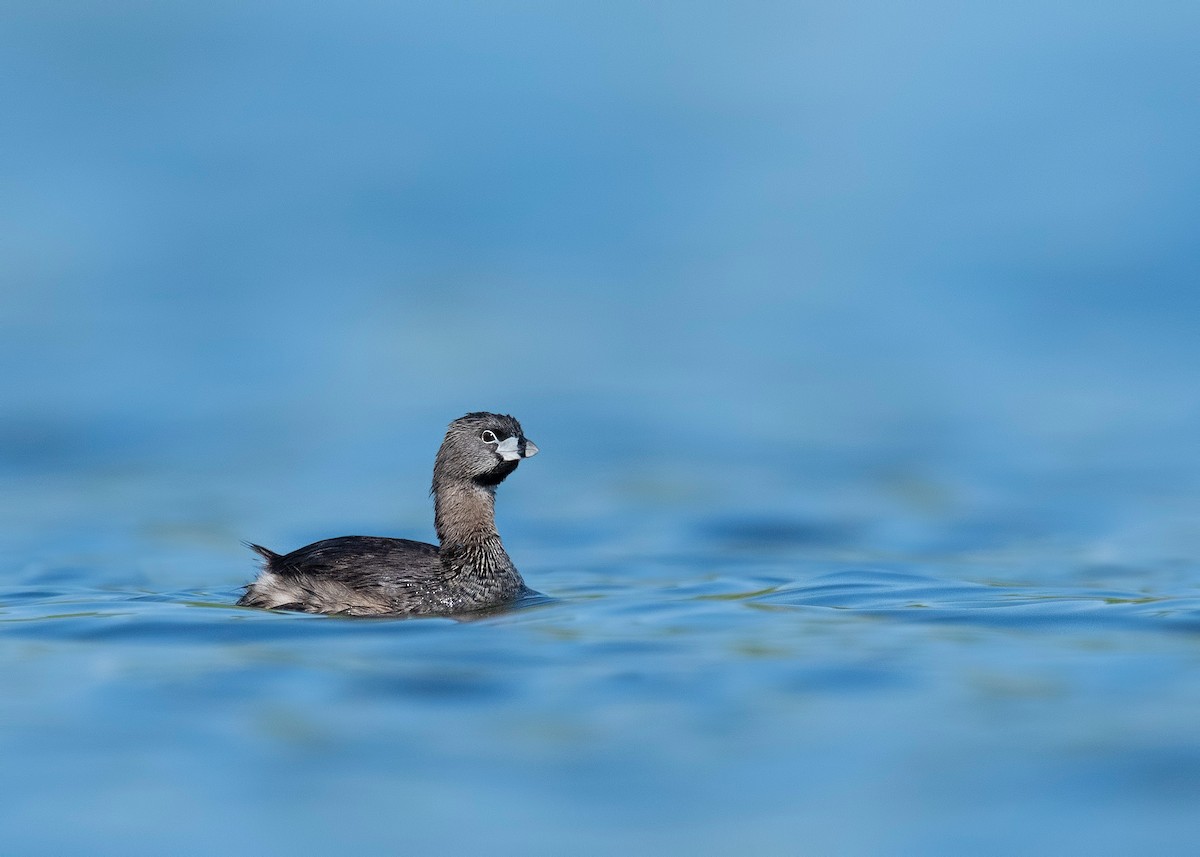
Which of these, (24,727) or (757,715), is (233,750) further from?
(757,715)

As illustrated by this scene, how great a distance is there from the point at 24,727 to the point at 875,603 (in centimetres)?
621

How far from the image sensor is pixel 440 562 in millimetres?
15828

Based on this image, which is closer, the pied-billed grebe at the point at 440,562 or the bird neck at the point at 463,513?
the pied-billed grebe at the point at 440,562

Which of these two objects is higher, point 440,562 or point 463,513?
point 463,513

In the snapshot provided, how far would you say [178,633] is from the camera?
45.9 feet

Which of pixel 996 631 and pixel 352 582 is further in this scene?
pixel 352 582

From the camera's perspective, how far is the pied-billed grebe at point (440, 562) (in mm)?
15141

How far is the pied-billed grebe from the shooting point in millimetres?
15141

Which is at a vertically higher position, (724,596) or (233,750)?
(724,596)

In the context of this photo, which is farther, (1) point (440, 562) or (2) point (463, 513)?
(2) point (463, 513)

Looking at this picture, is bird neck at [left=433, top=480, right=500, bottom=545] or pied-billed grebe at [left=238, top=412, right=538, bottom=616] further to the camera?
bird neck at [left=433, top=480, right=500, bottom=545]

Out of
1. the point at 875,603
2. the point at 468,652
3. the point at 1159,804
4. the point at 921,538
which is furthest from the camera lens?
the point at 921,538

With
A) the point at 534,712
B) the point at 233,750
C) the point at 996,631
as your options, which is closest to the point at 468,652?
the point at 534,712

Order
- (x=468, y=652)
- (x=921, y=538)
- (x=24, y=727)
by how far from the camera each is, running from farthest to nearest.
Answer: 1. (x=921, y=538)
2. (x=468, y=652)
3. (x=24, y=727)
